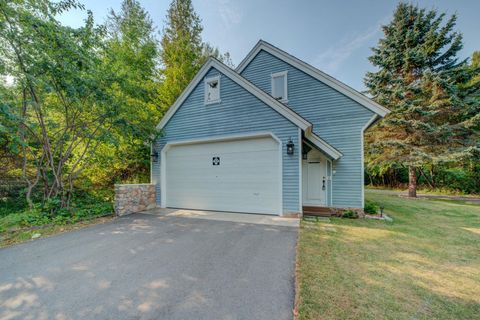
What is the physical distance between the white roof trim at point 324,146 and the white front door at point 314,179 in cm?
111

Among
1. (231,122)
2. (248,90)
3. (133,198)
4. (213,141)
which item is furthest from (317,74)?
(133,198)

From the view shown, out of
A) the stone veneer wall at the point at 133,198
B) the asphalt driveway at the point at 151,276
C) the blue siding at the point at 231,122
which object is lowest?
the asphalt driveway at the point at 151,276

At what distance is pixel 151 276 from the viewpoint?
9.46 ft

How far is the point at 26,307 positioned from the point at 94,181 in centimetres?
802

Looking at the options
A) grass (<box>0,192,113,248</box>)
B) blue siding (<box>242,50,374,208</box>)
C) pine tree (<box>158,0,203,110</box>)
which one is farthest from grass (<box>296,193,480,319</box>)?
pine tree (<box>158,0,203,110</box>)

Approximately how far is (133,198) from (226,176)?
3.56 meters

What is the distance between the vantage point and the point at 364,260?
11.2ft

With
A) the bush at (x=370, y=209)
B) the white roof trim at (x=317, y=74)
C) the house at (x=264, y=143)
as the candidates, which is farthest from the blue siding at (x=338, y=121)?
the bush at (x=370, y=209)

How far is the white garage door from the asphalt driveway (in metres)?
1.86

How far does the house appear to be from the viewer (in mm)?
6422

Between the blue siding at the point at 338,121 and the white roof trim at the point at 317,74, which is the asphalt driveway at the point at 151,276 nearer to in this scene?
the blue siding at the point at 338,121

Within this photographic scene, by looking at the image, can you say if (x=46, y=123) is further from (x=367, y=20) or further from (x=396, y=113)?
(x=396, y=113)

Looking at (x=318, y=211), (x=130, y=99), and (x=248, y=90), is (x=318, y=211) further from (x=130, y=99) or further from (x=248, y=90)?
(x=130, y=99)

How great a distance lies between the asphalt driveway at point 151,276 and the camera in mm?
2184
